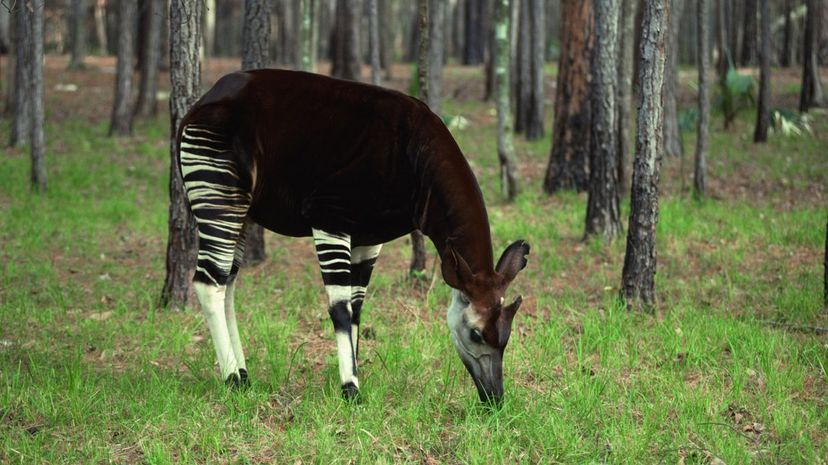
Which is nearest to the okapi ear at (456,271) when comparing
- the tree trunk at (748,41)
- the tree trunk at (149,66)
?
the tree trunk at (149,66)

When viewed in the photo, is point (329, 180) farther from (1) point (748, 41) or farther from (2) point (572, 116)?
(1) point (748, 41)

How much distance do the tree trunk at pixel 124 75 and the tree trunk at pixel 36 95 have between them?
451cm

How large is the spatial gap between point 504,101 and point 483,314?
7.76 meters

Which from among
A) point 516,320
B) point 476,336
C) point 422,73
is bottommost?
point 516,320

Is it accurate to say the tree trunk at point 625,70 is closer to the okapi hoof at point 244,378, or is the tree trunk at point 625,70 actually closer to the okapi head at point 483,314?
Result: the okapi head at point 483,314

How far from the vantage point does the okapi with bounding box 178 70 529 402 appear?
17.7 feet

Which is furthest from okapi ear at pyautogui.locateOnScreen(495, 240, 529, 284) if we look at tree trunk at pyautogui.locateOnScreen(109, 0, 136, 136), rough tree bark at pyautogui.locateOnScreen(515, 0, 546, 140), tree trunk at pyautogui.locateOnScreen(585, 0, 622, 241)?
tree trunk at pyautogui.locateOnScreen(109, 0, 136, 136)

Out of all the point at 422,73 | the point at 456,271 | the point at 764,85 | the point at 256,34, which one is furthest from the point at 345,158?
the point at 764,85

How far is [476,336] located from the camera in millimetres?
5191

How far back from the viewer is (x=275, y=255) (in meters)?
10.5

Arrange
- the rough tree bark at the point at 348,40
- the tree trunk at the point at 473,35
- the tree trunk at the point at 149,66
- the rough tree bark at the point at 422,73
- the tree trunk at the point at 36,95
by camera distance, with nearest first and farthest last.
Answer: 1. the rough tree bark at the point at 422,73
2. the tree trunk at the point at 36,95
3. the tree trunk at the point at 149,66
4. the rough tree bark at the point at 348,40
5. the tree trunk at the point at 473,35

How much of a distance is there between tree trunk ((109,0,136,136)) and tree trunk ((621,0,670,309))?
1223cm

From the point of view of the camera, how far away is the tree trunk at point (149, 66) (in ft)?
61.5

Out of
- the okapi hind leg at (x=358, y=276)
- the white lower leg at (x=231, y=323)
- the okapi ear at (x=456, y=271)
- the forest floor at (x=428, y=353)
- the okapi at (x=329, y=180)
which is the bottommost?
the forest floor at (x=428, y=353)
